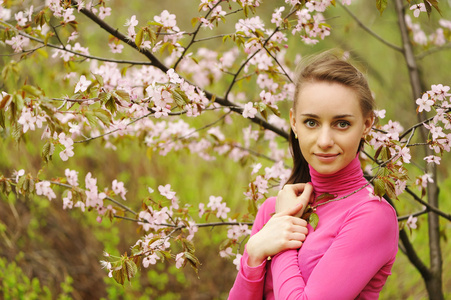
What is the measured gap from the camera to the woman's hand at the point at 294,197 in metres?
1.49

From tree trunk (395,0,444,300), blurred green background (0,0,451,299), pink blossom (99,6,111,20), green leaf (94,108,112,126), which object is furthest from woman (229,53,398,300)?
blurred green background (0,0,451,299)

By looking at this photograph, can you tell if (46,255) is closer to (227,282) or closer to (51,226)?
(51,226)

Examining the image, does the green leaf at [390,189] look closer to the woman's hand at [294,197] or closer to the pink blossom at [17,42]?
the woman's hand at [294,197]

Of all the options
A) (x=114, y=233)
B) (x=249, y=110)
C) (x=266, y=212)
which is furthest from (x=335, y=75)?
(x=114, y=233)

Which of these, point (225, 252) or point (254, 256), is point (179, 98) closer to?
point (254, 256)

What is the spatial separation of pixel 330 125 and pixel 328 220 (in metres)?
0.27

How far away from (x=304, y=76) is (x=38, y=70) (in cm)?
393

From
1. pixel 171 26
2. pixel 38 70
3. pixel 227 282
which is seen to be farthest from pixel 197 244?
pixel 38 70

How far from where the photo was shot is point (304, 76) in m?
1.50

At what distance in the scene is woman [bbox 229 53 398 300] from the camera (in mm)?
1268

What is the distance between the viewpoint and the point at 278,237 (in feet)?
4.59

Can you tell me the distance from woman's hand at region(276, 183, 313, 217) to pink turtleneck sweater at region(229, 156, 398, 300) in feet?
0.11

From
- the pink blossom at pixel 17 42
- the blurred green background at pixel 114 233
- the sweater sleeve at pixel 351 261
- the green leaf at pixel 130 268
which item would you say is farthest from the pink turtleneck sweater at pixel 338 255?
the blurred green background at pixel 114 233

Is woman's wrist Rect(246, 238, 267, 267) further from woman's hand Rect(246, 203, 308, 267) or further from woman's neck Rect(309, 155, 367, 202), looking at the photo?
woman's neck Rect(309, 155, 367, 202)
